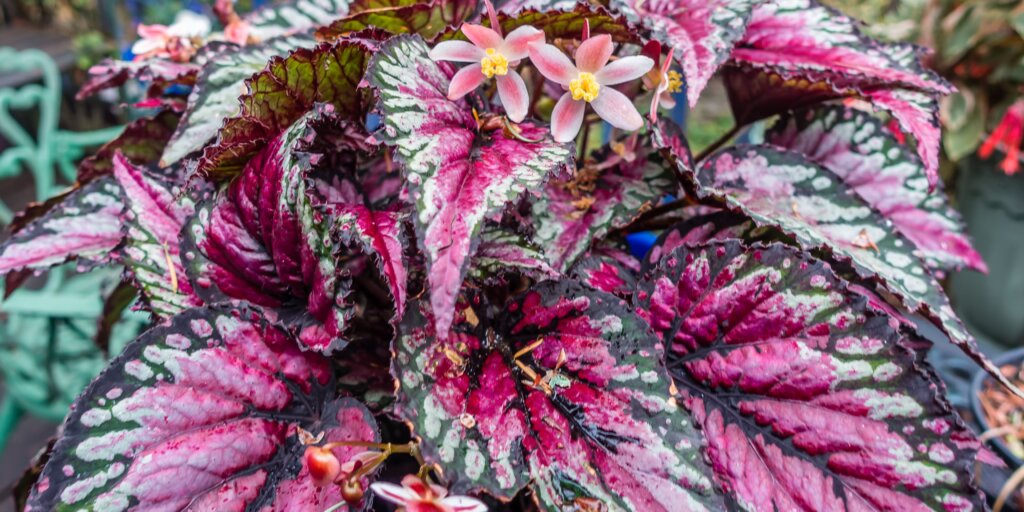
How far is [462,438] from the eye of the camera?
458 mm

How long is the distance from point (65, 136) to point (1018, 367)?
79.0 inches

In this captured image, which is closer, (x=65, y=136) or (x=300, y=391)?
(x=300, y=391)

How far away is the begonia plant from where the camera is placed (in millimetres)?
451

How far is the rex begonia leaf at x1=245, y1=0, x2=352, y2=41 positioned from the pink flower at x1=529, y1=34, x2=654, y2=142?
1.31 feet

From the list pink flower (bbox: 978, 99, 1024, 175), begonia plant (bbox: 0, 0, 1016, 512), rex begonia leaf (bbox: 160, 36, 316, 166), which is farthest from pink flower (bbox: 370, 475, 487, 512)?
pink flower (bbox: 978, 99, 1024, 175)

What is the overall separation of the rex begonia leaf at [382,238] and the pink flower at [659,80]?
23 cm

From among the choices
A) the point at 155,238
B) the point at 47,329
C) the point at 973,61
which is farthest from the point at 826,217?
the point at 973,61

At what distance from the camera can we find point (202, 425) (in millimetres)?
485

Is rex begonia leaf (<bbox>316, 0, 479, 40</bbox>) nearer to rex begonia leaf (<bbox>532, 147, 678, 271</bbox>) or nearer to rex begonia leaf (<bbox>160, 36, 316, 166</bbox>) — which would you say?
rex begonia leaf (<bbox>160, 36, 316, 166</bbox>)

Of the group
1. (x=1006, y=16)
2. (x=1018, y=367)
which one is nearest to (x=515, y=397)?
(x=1018, y=367)

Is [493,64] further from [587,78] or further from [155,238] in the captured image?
[155,238]

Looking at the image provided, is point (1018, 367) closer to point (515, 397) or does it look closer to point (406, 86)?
point (515, 397)

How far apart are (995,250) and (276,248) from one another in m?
2.42

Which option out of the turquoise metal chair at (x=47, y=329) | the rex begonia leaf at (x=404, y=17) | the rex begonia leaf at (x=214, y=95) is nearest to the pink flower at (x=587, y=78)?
the rex begonia leaf at (x=404, y=17)
